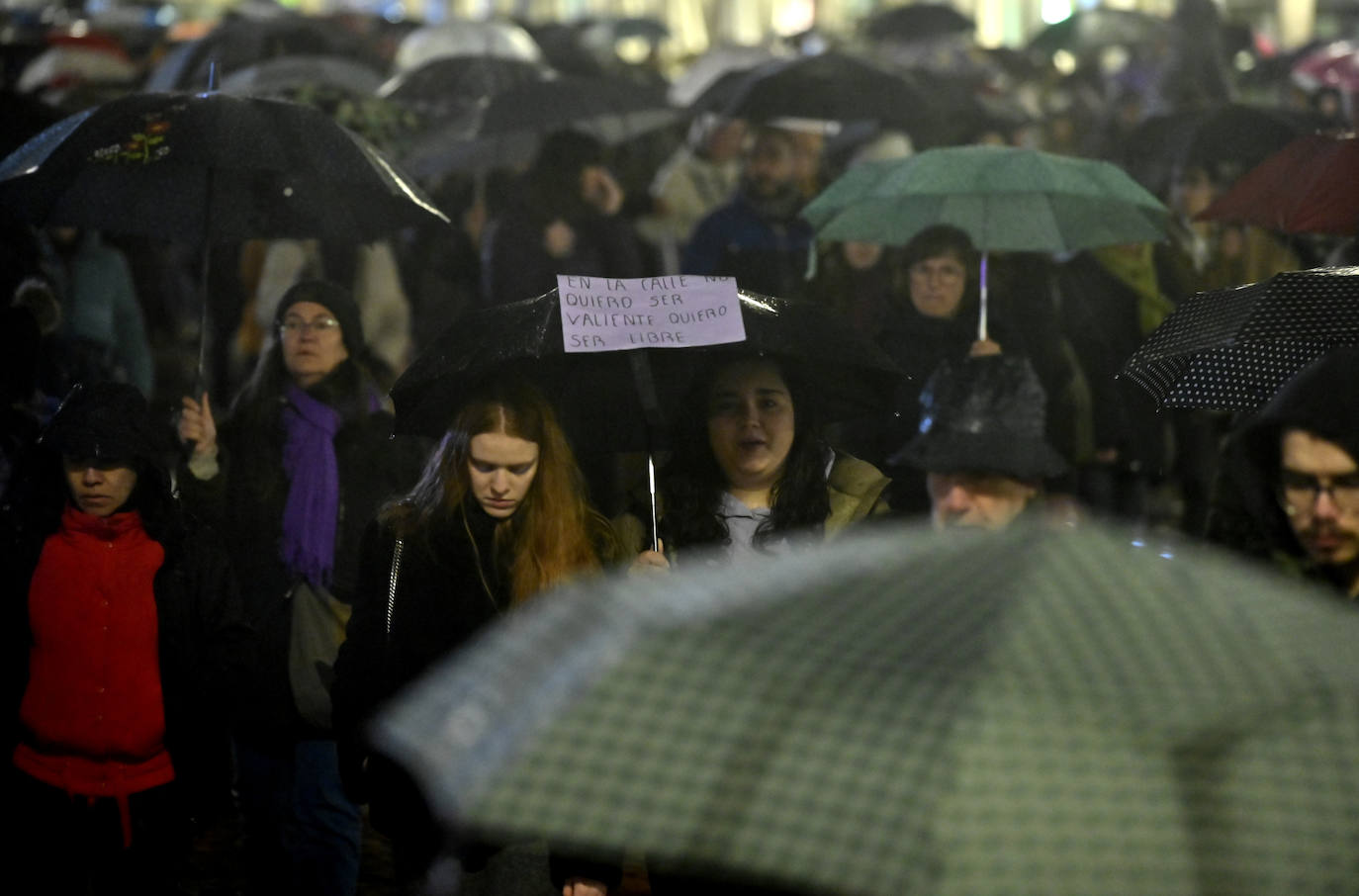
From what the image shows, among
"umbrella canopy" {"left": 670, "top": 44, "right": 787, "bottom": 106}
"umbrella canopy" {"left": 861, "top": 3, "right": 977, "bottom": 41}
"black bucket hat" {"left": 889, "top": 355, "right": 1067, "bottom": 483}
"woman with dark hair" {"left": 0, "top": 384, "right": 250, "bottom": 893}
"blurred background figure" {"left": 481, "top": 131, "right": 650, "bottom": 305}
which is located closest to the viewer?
"black bucket hat" {"left": 889, "top": 355, "right": 1067, "bottom": 483}

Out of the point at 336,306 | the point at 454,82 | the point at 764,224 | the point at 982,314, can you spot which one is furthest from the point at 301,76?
the point at 336,306

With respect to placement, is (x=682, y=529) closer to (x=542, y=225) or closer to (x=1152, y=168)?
(x=542, y=225)

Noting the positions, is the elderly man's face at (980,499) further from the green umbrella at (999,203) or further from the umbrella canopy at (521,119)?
the umbrella canopy at (521,119)

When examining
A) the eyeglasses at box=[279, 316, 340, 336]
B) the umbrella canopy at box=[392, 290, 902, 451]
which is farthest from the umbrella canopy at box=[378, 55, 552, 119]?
the umbrella canopy at box=[392, 290, 902, 451]

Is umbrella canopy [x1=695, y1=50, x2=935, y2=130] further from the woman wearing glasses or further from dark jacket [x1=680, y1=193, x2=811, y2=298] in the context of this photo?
the woman wearing glasses

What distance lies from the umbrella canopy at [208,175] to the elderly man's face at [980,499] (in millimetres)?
2200

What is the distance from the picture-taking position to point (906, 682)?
2.42 meters

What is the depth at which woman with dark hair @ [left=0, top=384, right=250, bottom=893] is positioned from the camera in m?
5.23

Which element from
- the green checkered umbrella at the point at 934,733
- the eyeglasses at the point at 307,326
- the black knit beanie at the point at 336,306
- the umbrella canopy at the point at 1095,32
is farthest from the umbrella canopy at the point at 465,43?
the green checkered umbrella at the point at 934,733

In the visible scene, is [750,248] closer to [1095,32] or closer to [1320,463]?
[1320,463]

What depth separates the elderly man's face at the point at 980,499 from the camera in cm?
483

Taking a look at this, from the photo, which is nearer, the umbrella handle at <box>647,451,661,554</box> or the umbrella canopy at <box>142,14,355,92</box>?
the umbrella handle at <box>647,451,661,554</box>

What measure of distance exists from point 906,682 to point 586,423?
11.0 feet

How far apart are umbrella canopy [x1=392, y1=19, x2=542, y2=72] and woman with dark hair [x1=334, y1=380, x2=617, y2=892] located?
31.5ft
